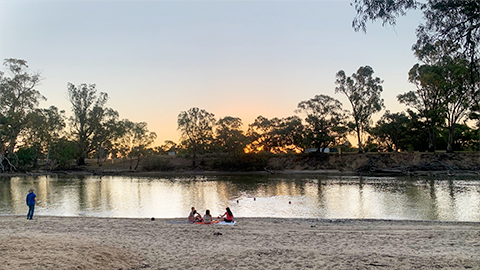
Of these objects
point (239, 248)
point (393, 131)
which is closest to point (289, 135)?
point (393, 131)

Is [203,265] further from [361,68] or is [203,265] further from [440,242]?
[361,68]

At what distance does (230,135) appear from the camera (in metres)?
80.6

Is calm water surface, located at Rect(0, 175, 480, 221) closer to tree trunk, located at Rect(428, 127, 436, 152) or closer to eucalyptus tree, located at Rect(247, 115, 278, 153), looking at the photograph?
tree trunk, located at Rect(428, 127, 436, 152)

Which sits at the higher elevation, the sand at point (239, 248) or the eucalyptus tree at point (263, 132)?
the eucalyptus tree at point (263, 132)

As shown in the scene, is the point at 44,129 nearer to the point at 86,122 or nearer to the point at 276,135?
the point at 86,122

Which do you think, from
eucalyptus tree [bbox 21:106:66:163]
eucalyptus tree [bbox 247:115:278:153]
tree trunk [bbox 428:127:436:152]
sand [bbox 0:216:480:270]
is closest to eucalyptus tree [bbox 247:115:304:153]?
eucalyptus tree [bbox 247:115:278:153]

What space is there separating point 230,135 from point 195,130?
8983 millimetres

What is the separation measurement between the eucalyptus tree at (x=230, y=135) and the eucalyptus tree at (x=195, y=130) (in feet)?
11.3

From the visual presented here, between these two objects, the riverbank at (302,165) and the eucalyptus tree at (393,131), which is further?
the eucalyptus tree at (393,131)

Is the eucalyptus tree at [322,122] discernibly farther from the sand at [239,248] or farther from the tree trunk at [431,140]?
the sand at [239,248]

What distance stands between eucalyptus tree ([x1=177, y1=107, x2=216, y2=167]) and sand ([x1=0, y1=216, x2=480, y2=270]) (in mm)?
63842

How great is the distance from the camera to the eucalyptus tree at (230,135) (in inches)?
3044

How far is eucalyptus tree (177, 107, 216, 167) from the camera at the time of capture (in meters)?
80.3

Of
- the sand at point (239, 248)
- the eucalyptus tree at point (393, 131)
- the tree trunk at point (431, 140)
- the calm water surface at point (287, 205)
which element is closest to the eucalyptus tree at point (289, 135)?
the eucalyptus tree at point (393, 131)
